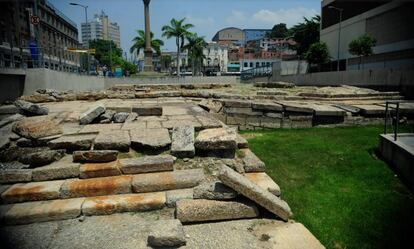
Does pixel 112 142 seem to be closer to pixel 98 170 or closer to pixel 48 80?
pixel 98 170

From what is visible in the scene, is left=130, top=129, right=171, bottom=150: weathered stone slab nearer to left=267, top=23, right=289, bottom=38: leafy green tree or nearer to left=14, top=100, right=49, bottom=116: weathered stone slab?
left=14, top=100, right=49, bottom=116: weathered stone slab

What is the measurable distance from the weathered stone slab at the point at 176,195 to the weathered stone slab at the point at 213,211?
0.74ft

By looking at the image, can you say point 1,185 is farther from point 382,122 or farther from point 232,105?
point 382,122

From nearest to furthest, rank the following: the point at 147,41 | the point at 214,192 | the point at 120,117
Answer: the point at 214,192
the point at 120,117
the point at 147,41

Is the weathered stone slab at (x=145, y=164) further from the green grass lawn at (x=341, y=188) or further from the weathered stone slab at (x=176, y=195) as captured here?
the green grass lawn at (x=341, y=188)

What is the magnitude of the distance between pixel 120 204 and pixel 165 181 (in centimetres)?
59

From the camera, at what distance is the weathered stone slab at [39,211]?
3380mm

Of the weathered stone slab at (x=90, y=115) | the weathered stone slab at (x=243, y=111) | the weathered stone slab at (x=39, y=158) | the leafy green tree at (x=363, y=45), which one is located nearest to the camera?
the weathered stone slab at (x=39, y=158)

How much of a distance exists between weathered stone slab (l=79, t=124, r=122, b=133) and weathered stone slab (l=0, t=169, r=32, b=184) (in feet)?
4.78

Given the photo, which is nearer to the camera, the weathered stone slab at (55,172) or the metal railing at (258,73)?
the weathered stone slab at (55,172)

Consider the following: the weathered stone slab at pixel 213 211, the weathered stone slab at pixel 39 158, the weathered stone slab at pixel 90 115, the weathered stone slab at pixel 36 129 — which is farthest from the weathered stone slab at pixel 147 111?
the weathered stone slab at pixel 213 211

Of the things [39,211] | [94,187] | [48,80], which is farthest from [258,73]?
[39,211]

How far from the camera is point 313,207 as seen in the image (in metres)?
4.04

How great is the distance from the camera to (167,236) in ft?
9.47
